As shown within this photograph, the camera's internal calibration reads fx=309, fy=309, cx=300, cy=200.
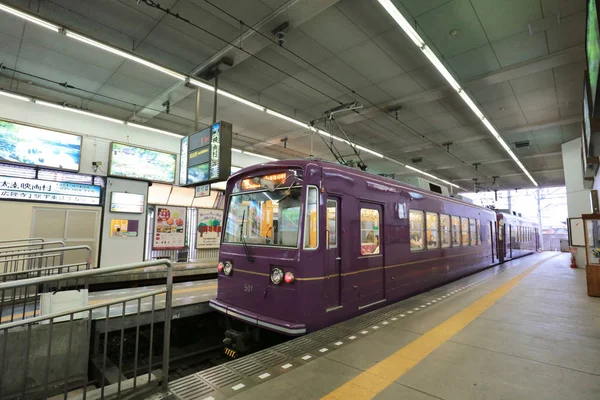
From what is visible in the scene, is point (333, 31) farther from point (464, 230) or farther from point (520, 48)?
point (464, 230)

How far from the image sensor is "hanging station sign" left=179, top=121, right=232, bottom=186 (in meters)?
7.12

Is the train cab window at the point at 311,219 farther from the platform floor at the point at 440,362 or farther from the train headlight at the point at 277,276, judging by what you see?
the platform floor at the point at 440,362

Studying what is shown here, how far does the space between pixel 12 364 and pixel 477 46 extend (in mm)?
9249

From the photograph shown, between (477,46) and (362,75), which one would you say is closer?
(477,46)

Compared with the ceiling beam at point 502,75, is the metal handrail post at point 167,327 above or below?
below

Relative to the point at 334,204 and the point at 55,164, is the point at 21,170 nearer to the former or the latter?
the point at 55,164

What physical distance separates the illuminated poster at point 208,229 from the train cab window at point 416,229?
8613 millimetres

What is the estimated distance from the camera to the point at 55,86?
334 inches

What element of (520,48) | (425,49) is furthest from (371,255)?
(520,48)

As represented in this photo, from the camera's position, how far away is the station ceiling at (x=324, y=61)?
559 centimetres

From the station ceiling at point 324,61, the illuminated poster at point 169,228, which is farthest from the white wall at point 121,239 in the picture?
the station ceiling at point 324,61

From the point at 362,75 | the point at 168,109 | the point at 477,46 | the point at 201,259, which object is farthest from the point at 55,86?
the point at 477,46

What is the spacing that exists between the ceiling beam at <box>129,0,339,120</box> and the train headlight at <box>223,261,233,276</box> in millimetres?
4362

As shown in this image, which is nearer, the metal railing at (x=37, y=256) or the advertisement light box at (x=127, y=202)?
the metal railing at (x=37, y=256)
